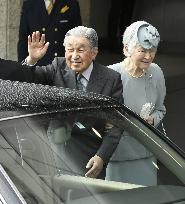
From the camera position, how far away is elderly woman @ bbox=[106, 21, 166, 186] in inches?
141

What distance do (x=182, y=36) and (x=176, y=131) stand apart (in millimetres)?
4354

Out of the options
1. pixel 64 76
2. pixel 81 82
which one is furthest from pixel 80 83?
pixel 64 76

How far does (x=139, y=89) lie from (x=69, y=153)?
3.57 ft

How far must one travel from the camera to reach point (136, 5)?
1034 centimetres

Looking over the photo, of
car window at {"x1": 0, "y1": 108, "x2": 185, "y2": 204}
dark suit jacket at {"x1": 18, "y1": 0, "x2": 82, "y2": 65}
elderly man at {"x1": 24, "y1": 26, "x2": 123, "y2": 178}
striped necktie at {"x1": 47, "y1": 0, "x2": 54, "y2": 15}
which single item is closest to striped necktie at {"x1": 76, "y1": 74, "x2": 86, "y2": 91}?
elderly man at {"x1": 24, "y1": 26, "x2": 123, "y2": 178}

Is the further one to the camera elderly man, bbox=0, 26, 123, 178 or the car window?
elderly man, bbox=0, 26, 123, 178

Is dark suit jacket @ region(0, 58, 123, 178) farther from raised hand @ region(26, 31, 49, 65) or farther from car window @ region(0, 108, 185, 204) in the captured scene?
car window @ region(0, 108, 185, 204)

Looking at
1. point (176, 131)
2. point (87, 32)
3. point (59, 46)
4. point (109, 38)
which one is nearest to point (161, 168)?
point (87, 32)

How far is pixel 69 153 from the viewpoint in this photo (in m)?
3.19

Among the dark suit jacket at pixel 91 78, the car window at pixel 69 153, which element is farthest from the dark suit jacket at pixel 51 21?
the car window at pixel 69 153

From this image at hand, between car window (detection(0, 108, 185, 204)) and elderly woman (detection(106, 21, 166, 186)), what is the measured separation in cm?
4

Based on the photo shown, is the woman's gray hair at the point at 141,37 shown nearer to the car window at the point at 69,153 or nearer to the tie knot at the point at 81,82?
the tie knot at the point at 81,82

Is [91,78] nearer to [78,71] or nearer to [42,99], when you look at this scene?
[78,71]

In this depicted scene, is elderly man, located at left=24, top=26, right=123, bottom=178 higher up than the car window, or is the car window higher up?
elderly man, located at left=24, top=26, right=123, bottom=178
